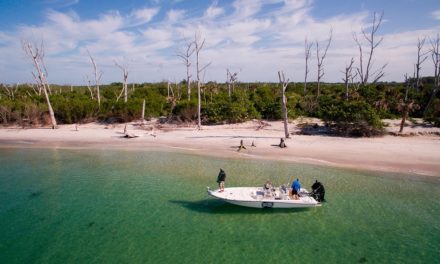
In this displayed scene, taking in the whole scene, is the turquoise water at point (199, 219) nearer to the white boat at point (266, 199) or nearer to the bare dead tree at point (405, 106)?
the white boat at point (266, 199)

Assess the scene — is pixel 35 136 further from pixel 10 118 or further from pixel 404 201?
pixel 404 201

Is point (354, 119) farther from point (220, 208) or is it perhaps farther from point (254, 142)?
point (220, 208)

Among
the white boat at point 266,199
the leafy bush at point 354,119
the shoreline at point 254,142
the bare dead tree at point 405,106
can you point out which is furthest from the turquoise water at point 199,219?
the bare dead tree at point 405,106

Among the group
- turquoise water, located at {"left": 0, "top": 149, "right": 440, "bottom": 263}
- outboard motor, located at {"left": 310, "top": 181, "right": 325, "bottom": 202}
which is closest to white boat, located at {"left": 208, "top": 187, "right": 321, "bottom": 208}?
outboard motor, located at {"left": 310, "top": 181, "right": 325, "bottom": 202}

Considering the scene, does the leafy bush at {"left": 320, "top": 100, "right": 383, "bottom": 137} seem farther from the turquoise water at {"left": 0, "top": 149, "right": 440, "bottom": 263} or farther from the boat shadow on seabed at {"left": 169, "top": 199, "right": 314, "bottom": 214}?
the boat shadow on seabed at {"left": 169, "top": 199, "right": 314, "bottom": 214}

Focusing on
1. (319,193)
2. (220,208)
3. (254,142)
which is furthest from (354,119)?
Result: (220,208)

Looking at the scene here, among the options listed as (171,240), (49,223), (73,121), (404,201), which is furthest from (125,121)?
(404,201)

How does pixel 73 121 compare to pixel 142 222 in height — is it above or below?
above
